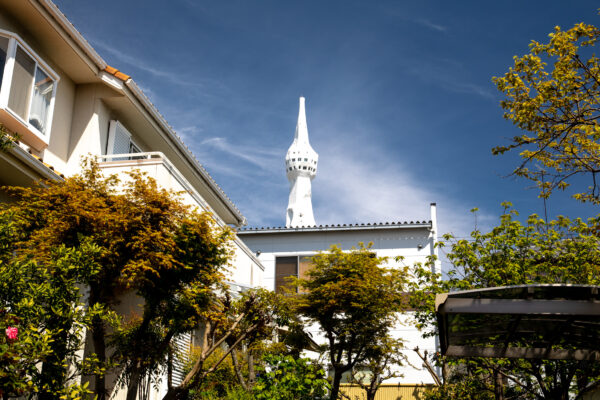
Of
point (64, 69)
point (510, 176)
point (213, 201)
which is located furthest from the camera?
point (213, 201)

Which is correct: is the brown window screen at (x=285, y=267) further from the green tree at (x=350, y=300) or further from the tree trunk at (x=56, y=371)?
the tree trunk at (x=56, y=371)

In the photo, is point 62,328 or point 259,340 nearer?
point 62,328

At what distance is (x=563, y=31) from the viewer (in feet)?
31.6

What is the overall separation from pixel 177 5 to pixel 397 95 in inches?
308

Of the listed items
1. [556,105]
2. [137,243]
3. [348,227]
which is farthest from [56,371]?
[348,227]

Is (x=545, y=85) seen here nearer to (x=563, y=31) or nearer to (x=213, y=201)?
(x=563, y=31)

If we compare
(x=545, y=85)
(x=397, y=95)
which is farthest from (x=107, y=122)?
(x=545, y=85)

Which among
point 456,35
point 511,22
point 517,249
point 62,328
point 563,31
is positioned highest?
point 456,35

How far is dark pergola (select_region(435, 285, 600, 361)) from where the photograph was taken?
677 cm

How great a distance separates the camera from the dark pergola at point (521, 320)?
6.77 metres

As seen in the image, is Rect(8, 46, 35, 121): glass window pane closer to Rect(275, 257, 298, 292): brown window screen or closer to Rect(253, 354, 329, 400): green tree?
Rect(253, 354, 329, 400): green tree

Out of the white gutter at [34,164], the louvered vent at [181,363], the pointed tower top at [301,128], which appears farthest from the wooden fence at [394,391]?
the pointed tower top at [301,128]

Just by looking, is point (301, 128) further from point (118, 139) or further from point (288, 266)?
point (118, 139)

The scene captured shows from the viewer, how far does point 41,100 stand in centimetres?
1480
